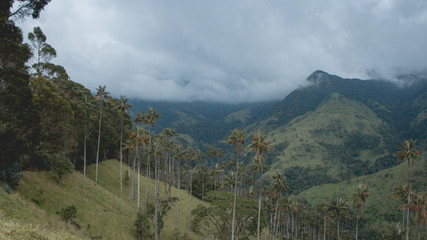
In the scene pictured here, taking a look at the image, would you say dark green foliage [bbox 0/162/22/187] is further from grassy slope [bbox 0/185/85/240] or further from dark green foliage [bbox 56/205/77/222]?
grassy slope [bbox 0/185/85/240]

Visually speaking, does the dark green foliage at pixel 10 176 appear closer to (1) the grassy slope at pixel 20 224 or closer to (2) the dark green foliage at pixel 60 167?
(1) the grassy slope at pixel 20 224

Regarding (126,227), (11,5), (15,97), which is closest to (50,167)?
(126,227)

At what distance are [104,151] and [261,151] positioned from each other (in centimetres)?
5341

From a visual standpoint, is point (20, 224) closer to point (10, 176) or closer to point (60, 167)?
point (10, 176)

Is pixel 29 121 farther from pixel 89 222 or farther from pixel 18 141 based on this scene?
pixel 89 222

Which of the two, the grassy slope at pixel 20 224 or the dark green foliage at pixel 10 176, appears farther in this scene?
the dark green foliage at pixel 10 176

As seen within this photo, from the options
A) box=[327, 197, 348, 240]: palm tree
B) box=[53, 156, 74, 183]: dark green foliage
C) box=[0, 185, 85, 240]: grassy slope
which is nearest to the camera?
box=[0, 185, 85, 240]: grassy slope

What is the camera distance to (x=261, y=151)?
1810 inches

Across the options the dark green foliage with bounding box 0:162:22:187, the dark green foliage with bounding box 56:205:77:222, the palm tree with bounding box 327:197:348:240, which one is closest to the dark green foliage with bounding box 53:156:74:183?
the dark green foliage with bounding box 0:162:22:187

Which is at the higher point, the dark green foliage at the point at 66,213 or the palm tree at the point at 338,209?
the dark green foliage at the point at 66,213

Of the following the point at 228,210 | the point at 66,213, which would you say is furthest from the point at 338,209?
the point at 66,213

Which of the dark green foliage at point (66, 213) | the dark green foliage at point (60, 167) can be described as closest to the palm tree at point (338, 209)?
the dark green foliage at point (66, 213)

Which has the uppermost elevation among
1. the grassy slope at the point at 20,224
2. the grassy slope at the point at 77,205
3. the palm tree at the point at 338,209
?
the grassy slope at the point at 20,224

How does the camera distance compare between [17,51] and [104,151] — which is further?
[104,151]
